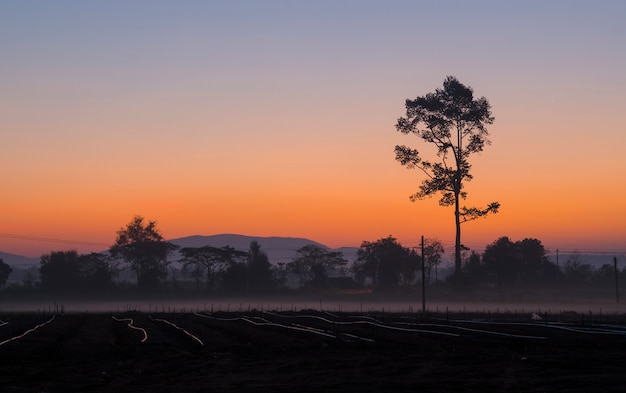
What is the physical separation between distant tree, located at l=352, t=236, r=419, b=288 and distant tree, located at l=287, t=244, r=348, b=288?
18.6 ft

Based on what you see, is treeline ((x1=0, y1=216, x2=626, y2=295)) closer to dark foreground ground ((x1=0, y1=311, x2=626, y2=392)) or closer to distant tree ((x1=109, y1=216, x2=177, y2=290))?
distant tree ((x1=109, y1=216, x2=177, y2=290))

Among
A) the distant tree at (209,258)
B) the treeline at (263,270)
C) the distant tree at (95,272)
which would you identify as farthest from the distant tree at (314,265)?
the distant tree at (95,272)

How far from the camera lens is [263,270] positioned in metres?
117

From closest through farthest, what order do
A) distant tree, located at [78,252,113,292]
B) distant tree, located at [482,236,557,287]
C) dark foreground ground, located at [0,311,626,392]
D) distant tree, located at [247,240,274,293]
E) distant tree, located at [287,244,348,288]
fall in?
1. dark foreground ground, located at [0,311,626,392]
2. distant tree, located at [482,236,557,287]
3. distant tree, located at [247,240,274,293]
4. distant tree, located at [78,252,113,292]
5. distant tree, located at [287,244,348,288]

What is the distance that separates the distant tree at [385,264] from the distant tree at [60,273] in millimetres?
42510

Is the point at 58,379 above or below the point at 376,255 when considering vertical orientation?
below

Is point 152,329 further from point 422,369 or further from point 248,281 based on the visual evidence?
point 248,281

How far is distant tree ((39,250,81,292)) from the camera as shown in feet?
388

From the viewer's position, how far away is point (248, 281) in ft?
375

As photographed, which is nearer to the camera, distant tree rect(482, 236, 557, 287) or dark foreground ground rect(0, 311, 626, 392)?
dark foreground ground rect(0, 311, 626, 392)

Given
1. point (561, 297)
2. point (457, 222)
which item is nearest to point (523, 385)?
point (457, 222)

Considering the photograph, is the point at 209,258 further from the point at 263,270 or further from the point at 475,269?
the point at 475,269

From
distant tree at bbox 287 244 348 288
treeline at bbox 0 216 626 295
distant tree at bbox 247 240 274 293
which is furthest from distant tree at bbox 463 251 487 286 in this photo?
distant tree at bbox 247 240 274 293

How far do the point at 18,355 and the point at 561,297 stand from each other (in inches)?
2876
